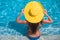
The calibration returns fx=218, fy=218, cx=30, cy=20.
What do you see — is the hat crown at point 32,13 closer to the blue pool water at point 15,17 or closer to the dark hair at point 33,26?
the dark hair at point 33,26

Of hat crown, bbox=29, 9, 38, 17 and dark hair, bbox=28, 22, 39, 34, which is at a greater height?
hat crown, bbox=29, 9, 38, 17

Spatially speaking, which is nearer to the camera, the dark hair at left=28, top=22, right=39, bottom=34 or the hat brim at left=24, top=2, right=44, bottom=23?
the hat brim at left=24, top=2, right=44, bottom=23

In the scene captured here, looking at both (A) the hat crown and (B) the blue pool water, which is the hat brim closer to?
(A) the hat crown

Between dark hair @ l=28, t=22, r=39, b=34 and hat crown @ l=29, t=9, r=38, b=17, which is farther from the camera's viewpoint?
dark hair @ l=28, t=22, r=39, b=34

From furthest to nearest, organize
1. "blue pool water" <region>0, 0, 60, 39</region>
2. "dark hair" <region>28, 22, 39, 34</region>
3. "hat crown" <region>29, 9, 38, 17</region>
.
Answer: "blue pool water" <region>0, 0, 60, 39</region>
"dark hair" <region>28, 22, 39, 34</region>
"hat crown" <region>29, 9, 38, 17</region>

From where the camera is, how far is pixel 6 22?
15.6 feet

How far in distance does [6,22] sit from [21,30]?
1.36 ft

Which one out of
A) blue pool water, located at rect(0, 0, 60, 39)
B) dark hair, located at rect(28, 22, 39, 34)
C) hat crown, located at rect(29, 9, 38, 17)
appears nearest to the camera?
hat crown, located at rect(29, 9, 38, 17)

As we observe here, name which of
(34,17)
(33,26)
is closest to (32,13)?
(34,17)

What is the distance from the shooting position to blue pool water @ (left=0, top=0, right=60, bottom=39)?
4.55m

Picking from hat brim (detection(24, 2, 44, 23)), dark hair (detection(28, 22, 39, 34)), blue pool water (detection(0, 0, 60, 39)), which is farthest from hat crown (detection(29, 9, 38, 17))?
blue pool water (detection(0, 0, 60, 39))

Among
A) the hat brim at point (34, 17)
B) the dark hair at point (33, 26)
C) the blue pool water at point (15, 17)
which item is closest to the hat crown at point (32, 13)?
the hat brim at point (34, 17)

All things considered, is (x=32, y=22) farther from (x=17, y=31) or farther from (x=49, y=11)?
(x=49, y=11)

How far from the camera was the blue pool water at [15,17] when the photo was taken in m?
4.55
